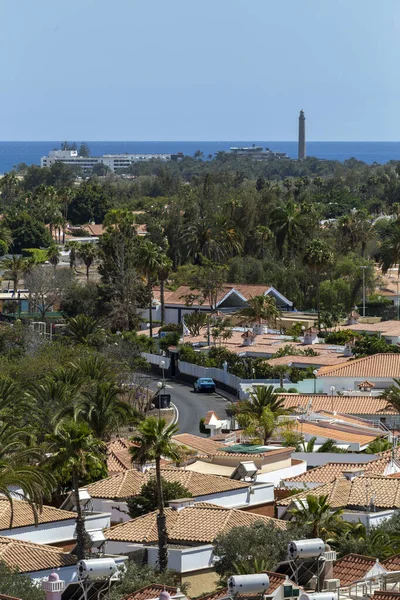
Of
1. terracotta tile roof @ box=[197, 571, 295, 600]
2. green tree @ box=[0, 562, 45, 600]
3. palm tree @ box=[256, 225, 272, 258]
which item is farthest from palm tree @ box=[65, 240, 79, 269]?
terracotta tile roof @ box=[197, 571, 295, 600]

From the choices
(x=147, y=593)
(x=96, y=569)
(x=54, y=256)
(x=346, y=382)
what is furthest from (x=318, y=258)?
(x=96, y=569)

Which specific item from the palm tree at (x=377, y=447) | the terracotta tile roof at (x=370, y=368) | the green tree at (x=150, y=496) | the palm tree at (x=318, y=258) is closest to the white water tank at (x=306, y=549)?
the green tree at (x=150, y=496)

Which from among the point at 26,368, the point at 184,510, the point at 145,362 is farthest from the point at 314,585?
the point at 145,362

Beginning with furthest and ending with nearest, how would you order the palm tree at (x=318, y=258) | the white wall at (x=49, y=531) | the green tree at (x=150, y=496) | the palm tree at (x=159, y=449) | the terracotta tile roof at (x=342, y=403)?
the palm tree at (x=318, y=258), the terracotta tile roof at (x=342, y=403), the green tree at (x=150, y=496), the white wall at (x=49, y=531), the palm tree at (x=159, y=449)

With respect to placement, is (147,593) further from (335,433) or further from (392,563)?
(335,433)

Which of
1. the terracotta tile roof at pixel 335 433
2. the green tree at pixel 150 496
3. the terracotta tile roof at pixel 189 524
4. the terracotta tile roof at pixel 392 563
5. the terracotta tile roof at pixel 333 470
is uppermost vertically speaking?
the terracotta tile roof at pixel 392 563

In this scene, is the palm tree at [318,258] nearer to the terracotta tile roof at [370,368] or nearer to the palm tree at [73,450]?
the terracotta tile roof at [370,368]

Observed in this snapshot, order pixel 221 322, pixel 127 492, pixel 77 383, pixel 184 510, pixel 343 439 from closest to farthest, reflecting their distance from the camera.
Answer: pixel 184 510 → pixel 127 492 → pixel 343 439 → pixel 77 383 → pixel 221 322

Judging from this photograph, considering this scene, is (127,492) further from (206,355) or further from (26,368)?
(206,355)
